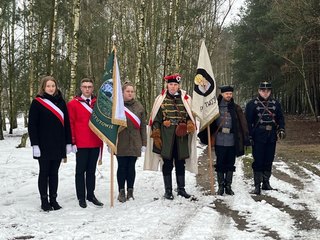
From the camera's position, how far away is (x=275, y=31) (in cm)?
3375

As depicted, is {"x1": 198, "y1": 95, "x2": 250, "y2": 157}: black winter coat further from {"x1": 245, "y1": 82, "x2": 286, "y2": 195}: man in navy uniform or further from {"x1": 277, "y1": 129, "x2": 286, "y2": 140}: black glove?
{"x1": 277, "y1": 129, "x2": 286, "y2": 140}: black glove

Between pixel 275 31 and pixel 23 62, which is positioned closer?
pixel 23 62

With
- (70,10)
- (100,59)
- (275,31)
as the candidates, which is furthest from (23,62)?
(275,31)

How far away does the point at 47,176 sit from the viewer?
6137 millimetres

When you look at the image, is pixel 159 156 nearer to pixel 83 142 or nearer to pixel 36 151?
pixel 83 142

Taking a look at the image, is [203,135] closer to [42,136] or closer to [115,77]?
[115,77]

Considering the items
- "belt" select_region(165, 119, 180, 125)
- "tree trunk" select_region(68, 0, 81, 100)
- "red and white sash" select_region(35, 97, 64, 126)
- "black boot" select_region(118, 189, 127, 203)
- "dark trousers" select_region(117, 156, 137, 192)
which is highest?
"tree trunk" select_region(68, 0, 81, 100)

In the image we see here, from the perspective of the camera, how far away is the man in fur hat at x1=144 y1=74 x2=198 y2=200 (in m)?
6.77

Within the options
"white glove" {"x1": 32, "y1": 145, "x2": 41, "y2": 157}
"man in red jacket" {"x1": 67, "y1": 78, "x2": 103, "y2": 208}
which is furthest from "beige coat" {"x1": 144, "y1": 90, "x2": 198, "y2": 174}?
"white glove" {"x1": 32, "y1": 145, "x2": 41, "y2": 157}

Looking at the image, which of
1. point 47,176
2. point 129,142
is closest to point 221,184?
point 129,142

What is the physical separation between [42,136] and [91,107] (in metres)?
0.97

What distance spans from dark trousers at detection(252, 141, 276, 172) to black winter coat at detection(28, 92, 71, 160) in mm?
3645

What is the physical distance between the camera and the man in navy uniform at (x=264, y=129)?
24.3 ft

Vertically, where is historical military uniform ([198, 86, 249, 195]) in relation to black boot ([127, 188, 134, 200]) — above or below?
above
